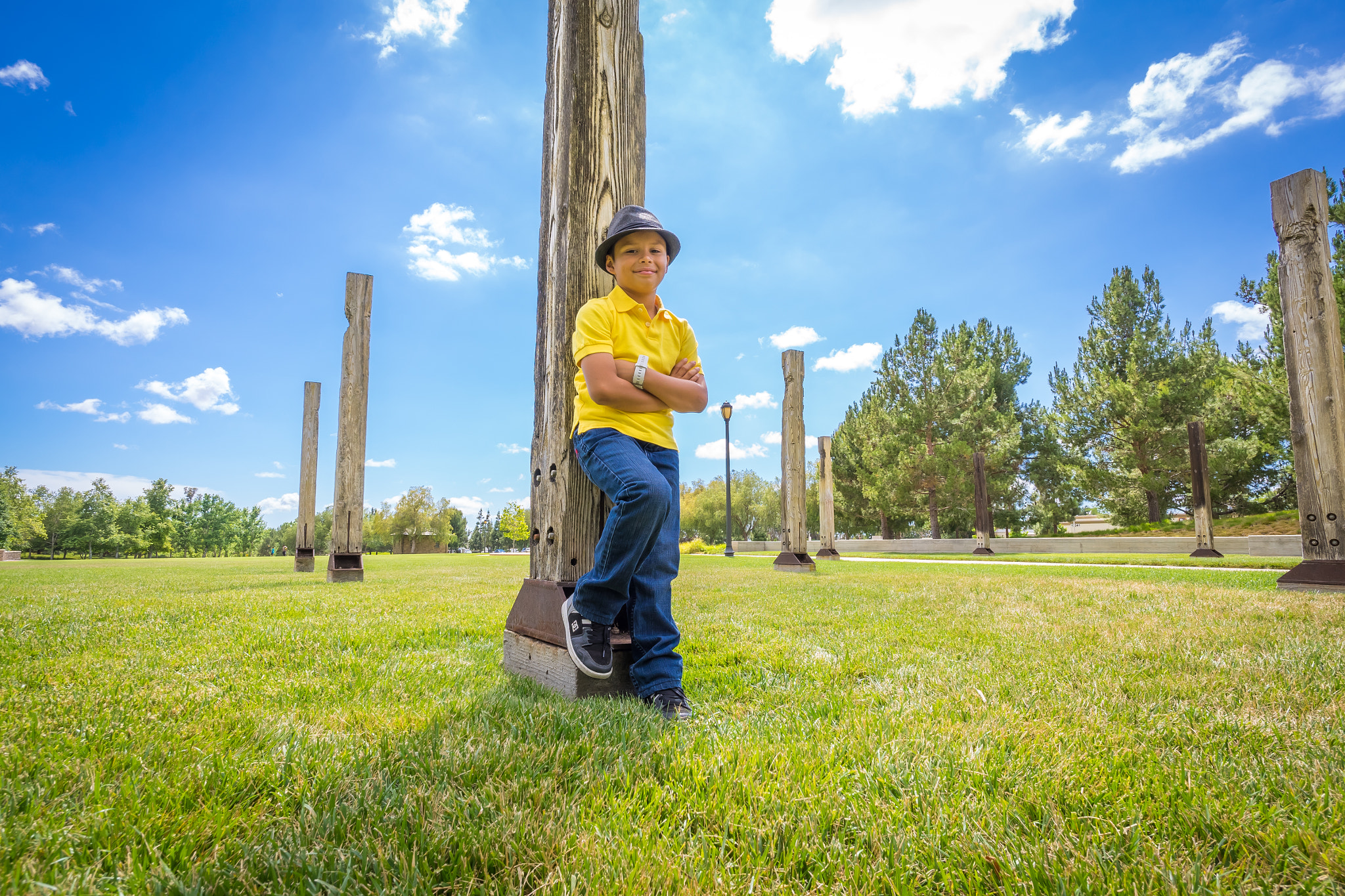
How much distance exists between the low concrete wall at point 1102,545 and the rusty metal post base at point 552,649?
2105 centimetres

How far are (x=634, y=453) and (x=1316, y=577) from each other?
7747 mm

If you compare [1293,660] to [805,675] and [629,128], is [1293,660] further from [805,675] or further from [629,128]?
[629,128]

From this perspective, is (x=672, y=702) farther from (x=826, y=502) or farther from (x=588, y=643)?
(x=826, y=502)

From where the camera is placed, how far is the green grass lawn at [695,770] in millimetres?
1313

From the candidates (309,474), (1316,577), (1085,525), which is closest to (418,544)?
(309,474)

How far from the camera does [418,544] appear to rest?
65.2 m

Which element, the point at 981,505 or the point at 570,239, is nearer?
the point at 570,239

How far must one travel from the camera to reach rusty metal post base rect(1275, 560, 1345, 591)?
6.20m

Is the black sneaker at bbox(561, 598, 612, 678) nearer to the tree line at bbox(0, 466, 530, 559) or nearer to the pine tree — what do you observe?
the pine tree

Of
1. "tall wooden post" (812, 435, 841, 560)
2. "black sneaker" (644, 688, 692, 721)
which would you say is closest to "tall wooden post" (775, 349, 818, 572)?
"tall wooden post" (812, 435, 841, 560)

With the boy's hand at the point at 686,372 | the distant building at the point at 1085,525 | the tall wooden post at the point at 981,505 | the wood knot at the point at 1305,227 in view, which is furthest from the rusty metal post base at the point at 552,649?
the distant building at the point at 1085,525

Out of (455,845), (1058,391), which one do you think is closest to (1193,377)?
(1058,391)

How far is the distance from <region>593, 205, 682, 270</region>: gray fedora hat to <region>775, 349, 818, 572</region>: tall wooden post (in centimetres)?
893

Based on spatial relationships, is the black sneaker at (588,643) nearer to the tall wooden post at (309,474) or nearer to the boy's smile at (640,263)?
the boy's smile at (640,263)
